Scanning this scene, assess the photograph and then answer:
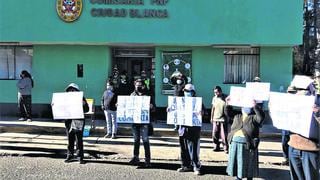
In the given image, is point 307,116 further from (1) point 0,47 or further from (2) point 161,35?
(1) point 0,47

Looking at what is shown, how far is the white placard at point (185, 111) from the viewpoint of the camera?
9594 mm

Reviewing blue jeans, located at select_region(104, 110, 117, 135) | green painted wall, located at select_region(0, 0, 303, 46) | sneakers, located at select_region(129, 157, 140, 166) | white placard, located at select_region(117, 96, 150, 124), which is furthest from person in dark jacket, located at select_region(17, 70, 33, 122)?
sneakers, located at select_region(129, 157, 140, 166)

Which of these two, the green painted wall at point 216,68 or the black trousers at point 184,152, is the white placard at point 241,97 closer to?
the black trousers at point 184,152

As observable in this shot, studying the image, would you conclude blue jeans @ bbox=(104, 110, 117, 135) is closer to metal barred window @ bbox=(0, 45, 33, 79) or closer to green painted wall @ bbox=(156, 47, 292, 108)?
green painted wall @ bbox=(156, 47, 292, 108)

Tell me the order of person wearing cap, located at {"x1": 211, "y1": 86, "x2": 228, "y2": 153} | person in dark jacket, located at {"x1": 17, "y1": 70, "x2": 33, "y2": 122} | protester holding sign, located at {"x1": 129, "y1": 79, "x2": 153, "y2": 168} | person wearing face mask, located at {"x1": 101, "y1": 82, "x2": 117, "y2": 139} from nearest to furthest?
protester holding sign, located at {"x1": 129, "y1": 79, "x2": 153, "y2": 168}, person wearing cap, located at {"x1": 211, "y1": 86, "x2": 228, "y2": 153}, person wearing face mask, located at {"x1": 101, "y1": 82, "x2": 117, "y2": 139}, person in dark jacket, located at {"x1": 17, "y1": 70, "x2": 33, "y2": 122}

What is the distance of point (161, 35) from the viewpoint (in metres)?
16.3

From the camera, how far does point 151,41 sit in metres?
16.3

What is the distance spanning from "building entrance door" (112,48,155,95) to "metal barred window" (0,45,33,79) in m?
3.39

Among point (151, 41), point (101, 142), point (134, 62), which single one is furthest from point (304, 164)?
point (134, 62)

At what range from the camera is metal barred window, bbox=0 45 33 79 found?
17.6 metres

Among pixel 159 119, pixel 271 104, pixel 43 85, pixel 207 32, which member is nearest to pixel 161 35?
pixel 207 32

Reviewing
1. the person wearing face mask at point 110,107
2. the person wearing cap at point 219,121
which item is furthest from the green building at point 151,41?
the person wearing cap at point 219,121

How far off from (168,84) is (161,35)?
1.84 m

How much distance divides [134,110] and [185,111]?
127cm
